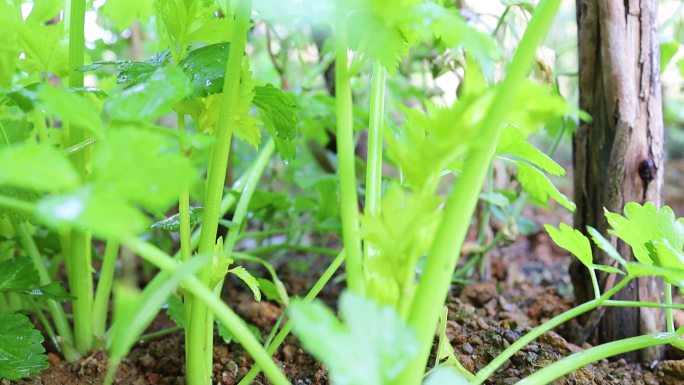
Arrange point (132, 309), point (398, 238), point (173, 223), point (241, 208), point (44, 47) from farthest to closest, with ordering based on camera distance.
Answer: point (241, 208) < point (44, 47) < point (173, 223) < point (398, 238) < point (132, 309)

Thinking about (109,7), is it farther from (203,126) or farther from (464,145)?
(464,145)

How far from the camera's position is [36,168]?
0.41 m

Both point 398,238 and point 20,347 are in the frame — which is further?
point 20,347

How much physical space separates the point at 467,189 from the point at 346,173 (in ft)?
0.43

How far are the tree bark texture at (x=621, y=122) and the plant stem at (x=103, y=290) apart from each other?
2.52 feet

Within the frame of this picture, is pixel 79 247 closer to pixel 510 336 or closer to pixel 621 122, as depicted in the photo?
pixel 510 336

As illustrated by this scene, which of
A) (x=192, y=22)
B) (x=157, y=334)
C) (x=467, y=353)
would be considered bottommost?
(x=467, y=353)

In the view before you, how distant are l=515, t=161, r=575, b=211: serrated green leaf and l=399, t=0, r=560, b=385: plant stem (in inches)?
9.8

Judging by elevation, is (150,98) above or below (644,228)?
above

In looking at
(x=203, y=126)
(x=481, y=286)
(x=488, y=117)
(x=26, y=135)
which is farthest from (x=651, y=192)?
(x=26, y=135)

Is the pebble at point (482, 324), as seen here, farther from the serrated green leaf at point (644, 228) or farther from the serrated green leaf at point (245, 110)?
the serrated green leaf at point (245, 110)

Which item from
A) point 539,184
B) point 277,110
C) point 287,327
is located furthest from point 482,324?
point 277,110

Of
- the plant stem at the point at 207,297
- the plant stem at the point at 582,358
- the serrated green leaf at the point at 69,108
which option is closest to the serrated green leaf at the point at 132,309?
the plant stem at the point at 207,297

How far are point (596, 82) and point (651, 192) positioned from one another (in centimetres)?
20
